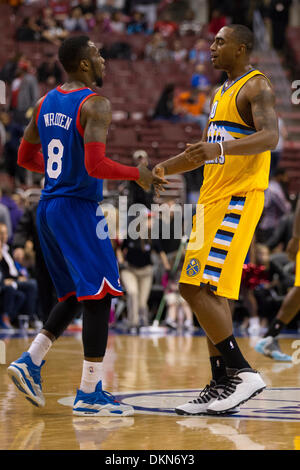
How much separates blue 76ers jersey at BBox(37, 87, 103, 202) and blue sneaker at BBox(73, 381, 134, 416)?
3.42 feet

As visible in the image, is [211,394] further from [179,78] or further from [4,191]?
[179,78]

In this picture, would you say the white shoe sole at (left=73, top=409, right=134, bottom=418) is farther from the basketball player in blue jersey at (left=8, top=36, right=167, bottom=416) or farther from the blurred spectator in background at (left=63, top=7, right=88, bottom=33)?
the blurred spectator in background at (left=63, top=7, right=88, bottom=33)

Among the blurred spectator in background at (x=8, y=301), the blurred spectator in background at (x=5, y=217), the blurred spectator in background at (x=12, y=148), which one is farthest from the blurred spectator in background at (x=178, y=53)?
the blurred spectator in background at (x=8, y=301)

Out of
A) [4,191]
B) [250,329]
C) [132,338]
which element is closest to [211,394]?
[132,338]

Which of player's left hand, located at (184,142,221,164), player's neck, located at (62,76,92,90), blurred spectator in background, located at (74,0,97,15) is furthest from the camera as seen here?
blurred spectator in background, located at (74,0,97,15)

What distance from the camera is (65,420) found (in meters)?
4.59

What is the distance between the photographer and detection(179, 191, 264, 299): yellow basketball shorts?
4.80 meters

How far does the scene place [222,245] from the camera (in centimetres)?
481

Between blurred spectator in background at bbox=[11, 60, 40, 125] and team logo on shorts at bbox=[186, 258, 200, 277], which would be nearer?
team logo on shorts at bbox=[186, 258, 200, 277]

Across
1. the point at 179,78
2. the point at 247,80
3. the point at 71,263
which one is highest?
the point at 179,78

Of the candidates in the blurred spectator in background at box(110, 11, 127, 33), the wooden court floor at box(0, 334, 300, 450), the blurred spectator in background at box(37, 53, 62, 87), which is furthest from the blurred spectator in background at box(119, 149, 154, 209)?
the blurred spectator in background at box(110, 11, 127, 33)

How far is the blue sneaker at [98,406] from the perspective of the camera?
15.6 ft

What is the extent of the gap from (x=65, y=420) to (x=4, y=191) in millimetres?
8685

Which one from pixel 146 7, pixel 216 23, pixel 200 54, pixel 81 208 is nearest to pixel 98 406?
pixel 81 208
